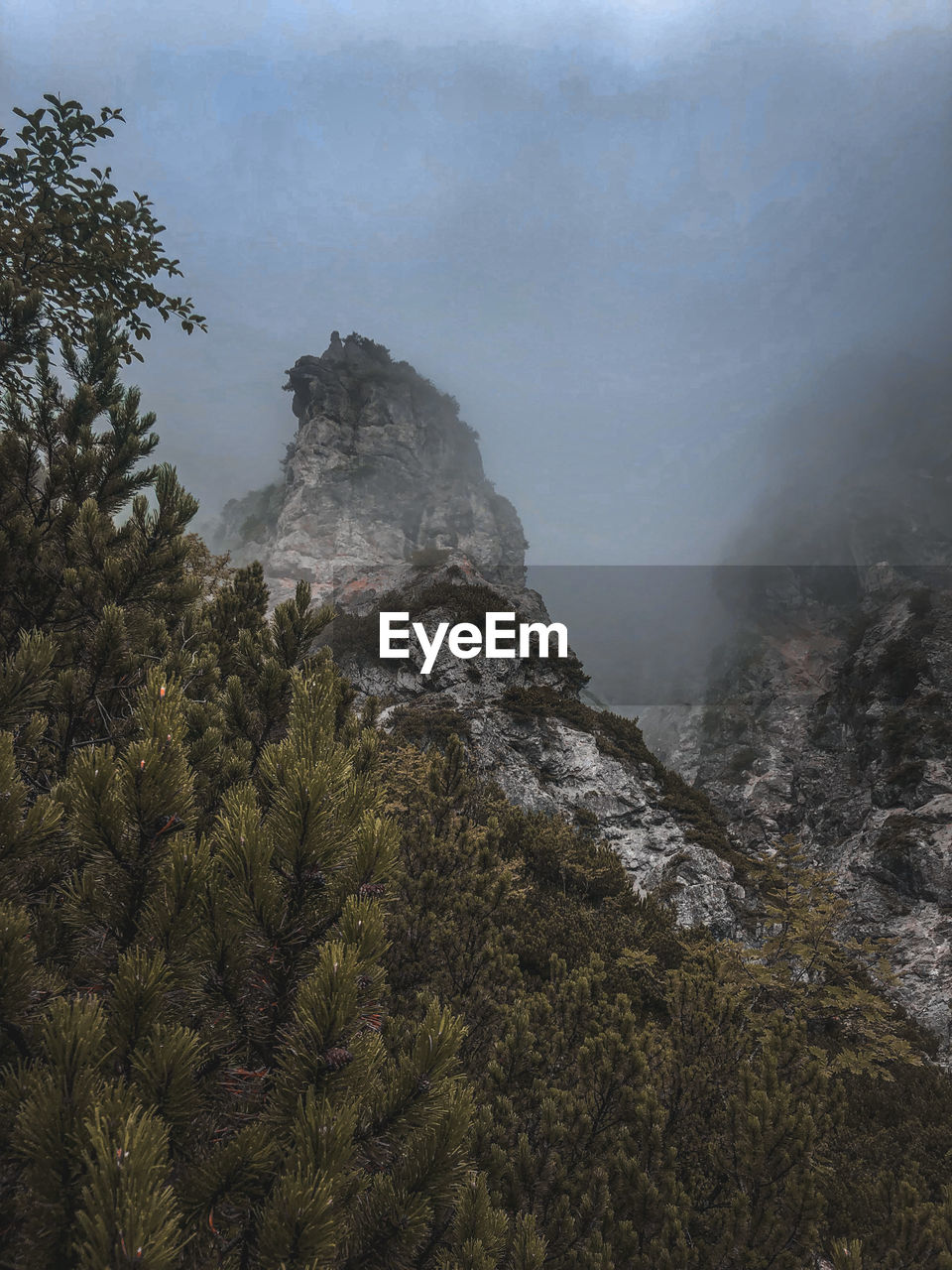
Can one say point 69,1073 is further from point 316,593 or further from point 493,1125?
point 316,593

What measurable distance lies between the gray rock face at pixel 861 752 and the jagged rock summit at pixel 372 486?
26473 mm

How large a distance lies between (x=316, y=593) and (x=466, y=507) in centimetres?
2331

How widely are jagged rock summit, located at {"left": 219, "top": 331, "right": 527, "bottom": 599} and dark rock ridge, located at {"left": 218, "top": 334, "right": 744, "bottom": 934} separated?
6.6 inches

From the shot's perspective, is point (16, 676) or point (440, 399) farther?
point (440, 399)

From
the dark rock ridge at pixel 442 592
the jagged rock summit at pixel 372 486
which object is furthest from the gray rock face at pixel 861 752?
the jagged rock summit at pixel 372 486

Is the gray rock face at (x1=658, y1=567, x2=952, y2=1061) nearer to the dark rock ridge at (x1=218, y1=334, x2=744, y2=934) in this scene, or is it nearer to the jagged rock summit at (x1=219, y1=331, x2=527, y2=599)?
the dark rock ridge at (x1=218, y1=334, x2=744, y2=934)

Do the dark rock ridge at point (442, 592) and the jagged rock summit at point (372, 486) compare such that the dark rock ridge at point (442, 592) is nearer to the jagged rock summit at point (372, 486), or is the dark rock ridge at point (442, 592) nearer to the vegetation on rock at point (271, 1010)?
the jagged rock summit at point (372, 486)

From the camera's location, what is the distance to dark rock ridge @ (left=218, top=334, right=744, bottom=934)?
19.7 meters

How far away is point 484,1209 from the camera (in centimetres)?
183

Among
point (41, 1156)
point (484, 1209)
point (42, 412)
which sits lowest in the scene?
point (484, 1209)

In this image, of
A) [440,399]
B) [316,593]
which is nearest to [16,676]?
[316,593]

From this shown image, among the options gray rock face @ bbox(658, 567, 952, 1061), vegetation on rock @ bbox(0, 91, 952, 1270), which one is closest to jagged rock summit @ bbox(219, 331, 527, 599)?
gray rock face @ bbox(658, 567, 952, 1061)

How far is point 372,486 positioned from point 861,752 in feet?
164

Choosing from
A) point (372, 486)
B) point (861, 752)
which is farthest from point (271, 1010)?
point (372, 486)
